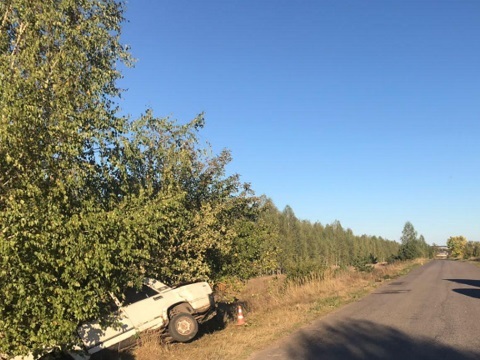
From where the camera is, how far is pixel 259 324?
40.2ft

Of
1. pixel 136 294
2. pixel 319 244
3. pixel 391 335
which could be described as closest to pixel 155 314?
pixel 136 294

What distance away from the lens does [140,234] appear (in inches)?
276

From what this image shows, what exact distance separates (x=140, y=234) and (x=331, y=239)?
107515 millimetres

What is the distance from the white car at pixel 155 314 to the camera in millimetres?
8503

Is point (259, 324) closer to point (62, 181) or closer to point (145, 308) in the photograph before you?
point (145, 308)

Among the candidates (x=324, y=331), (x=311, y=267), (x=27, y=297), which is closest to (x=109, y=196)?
(x=27, y=297)

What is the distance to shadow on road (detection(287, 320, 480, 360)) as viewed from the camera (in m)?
7.45

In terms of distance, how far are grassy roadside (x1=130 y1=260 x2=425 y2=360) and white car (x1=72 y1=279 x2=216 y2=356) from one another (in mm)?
333

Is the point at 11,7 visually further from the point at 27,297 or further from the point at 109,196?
the point at 27,297

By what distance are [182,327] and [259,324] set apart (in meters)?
2.97

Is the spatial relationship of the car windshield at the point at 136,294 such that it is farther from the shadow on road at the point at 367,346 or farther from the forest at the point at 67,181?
the shadow on road at the point at 367,346

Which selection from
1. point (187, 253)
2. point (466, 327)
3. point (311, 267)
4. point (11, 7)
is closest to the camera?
point (11, 7)

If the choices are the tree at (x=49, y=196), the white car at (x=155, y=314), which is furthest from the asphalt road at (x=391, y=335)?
the tree at (x=49, y=196)

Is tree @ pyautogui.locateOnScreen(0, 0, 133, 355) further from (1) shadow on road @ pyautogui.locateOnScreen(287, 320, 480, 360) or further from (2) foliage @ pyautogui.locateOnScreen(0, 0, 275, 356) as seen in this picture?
(1) shadow on road @ pyautogui.locateOnScreen(287, 320, 480, 360)
